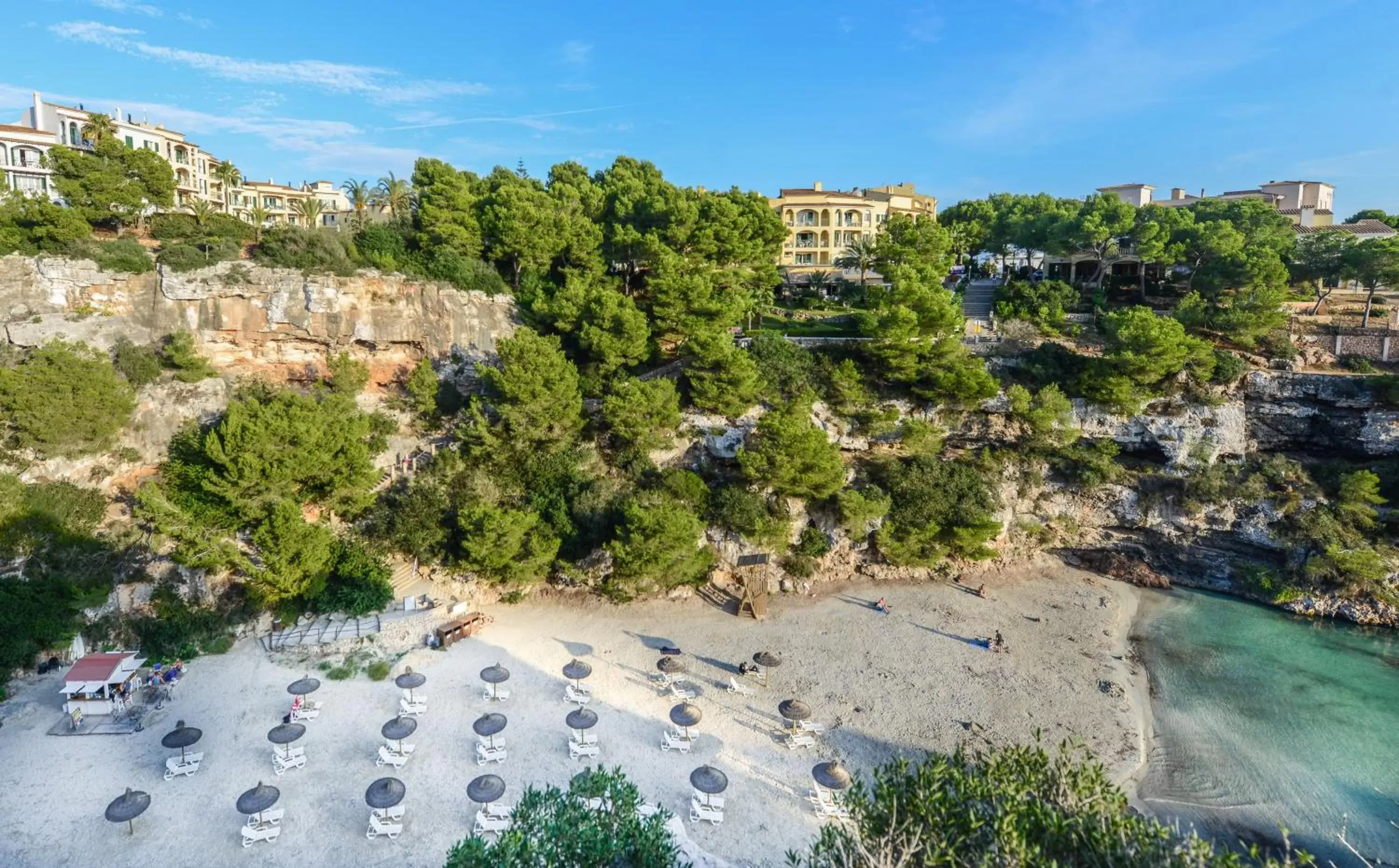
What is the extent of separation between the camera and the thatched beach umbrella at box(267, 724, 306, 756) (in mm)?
18047

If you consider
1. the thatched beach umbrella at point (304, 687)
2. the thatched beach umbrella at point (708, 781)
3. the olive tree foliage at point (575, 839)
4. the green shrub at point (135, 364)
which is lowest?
the thatched beach umbrella at point (708, 781)

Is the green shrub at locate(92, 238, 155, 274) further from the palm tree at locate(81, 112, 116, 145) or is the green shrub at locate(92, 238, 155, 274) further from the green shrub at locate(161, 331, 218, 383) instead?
the palm tree at locate(81, 112, 116, 145)

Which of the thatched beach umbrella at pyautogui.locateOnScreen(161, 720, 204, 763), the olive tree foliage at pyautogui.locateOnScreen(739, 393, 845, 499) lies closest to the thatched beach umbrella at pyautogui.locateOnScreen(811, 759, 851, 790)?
the olive tree foliage at pyautogui.locateOnScreen(739, 393, 845, 499)

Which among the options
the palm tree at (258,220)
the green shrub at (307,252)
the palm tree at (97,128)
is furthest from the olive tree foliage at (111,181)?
the green shrub at (307,252)

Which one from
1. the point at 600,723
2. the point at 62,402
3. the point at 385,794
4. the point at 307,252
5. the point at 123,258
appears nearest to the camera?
the point at 385,794

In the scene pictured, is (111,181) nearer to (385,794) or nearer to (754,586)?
(385,794)

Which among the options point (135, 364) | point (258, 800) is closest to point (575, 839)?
point (258, 800)

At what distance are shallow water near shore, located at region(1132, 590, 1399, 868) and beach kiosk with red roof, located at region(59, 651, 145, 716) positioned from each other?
30.9m

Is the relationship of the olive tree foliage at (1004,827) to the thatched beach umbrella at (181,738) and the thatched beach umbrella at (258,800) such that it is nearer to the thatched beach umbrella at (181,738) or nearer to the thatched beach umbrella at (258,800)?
the thatched beach umbrella at (258,800)

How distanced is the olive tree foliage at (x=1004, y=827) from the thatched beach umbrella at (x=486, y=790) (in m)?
8.39

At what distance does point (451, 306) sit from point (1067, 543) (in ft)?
116

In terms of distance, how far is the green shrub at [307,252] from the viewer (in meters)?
33.6

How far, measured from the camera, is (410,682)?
69.2 feet

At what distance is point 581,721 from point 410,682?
613 centimetres
